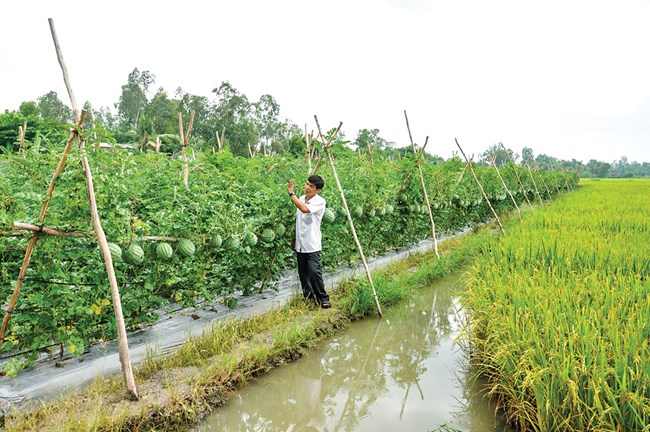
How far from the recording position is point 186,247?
379 centimetres

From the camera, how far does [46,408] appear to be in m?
2.88

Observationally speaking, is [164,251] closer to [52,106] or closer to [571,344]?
[571,344]

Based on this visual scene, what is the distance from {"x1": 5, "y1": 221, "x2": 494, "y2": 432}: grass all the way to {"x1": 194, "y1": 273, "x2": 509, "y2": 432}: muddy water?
14cm

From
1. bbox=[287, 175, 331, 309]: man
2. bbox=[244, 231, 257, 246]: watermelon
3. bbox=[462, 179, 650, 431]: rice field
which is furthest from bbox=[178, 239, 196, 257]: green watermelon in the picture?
bbox=[462, 179, 650, 431]: rice field

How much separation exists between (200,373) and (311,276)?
1.90 meters

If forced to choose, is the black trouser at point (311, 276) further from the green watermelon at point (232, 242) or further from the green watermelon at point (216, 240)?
the green watermelon at point (216, 240)

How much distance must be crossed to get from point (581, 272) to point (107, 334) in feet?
16.0

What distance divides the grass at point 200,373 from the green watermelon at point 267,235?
0.80m

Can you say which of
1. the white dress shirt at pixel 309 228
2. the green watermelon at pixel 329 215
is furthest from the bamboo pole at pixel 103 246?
the green watermelon at pixel 329 215

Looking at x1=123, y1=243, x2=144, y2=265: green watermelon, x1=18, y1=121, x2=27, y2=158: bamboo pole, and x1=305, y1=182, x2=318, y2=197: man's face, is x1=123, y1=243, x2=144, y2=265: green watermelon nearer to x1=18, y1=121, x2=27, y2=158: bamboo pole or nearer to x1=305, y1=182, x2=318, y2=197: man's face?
x1=18, y1=121, x2=27, y2=158: bamboo pole

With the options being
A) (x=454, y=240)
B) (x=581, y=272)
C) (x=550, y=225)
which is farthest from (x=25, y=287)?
(x=454, y=240)

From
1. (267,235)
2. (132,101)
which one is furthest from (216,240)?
(132,101)

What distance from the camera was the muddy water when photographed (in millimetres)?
3275

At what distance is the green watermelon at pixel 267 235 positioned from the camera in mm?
4889
